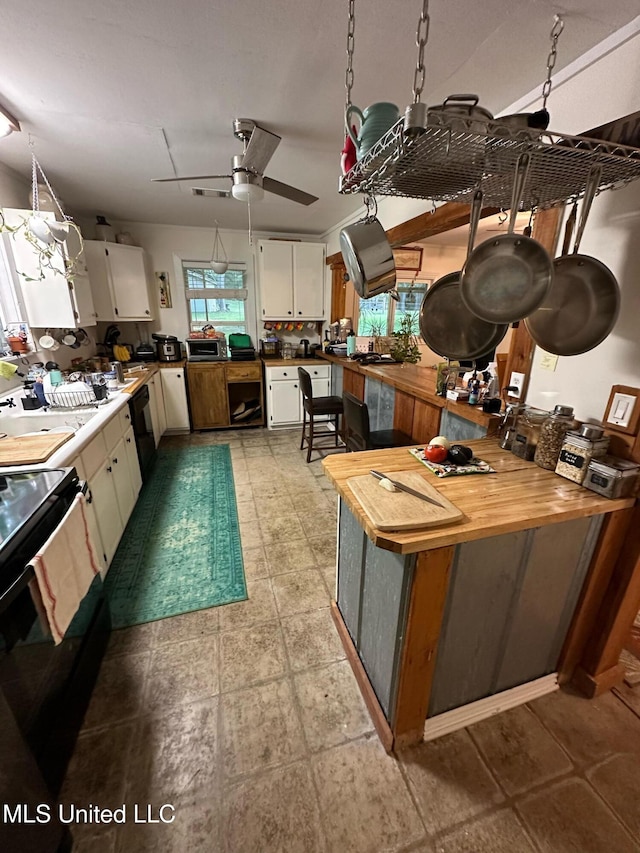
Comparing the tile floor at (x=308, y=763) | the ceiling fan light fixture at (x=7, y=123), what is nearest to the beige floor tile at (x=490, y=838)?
the tile floor at (x=308, y=763)

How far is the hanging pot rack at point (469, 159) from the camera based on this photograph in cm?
81

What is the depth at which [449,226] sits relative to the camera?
2.13 metres

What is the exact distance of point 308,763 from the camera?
119 cm

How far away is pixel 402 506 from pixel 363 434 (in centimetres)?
127

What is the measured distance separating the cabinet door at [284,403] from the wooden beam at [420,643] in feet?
11.3

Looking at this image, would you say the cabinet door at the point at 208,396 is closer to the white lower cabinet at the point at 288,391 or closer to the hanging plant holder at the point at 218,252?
the white lower cabinet at the point at 288,391

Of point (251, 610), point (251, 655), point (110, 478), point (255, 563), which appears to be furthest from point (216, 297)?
point (251, 655)

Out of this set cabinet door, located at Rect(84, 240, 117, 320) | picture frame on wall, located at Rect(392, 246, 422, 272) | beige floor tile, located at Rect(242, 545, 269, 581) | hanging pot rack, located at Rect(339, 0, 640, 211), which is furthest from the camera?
picture frame on wall, located at Rect(392, 246, 422, 272)

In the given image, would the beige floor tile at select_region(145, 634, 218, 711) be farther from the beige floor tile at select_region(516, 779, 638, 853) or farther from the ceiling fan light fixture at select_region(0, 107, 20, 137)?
the ceiling fan light fixture at select_region(0, 107, 20, 137)

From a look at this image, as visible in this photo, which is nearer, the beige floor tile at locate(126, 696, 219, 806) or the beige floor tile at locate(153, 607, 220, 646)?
the beige floor tile at locate(126, 696, 219, 806)

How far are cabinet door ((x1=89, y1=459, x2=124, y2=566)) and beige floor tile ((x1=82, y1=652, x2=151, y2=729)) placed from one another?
59 cm

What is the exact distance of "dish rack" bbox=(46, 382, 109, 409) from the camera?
2156 mm

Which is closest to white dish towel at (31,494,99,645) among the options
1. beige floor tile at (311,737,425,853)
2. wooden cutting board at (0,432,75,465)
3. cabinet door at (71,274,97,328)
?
wooden cutting board at (0,432,75,465)

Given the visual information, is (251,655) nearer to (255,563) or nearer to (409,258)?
(255,563)
